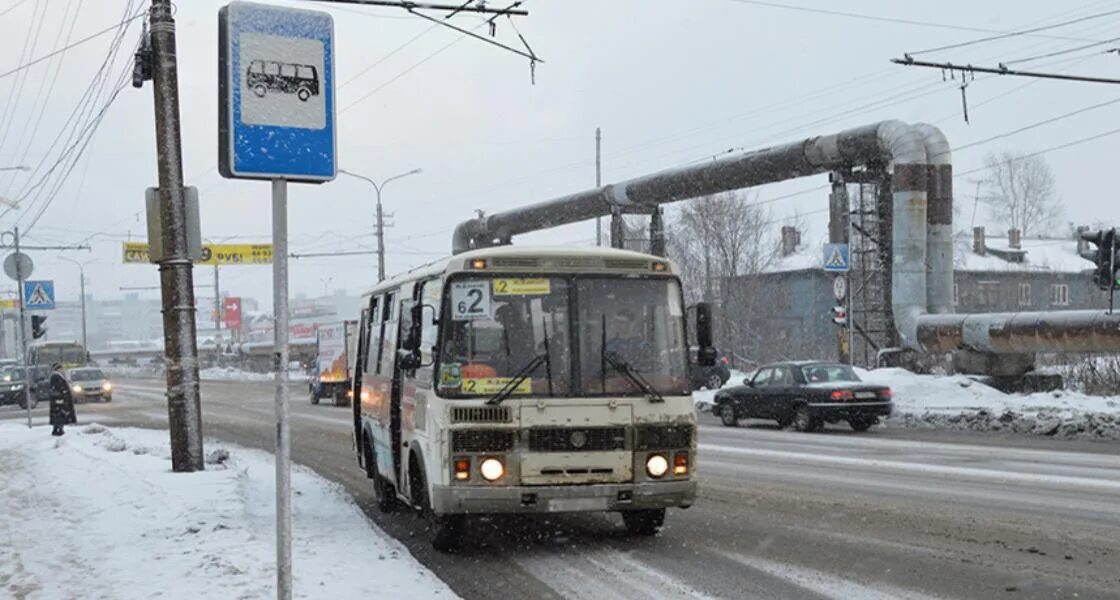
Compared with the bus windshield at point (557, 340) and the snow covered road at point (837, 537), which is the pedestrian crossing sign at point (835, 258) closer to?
the snow covered road at point (837, 537)

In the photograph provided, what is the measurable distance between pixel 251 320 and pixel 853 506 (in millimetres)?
139886

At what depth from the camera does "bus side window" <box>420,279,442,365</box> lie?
9.01m

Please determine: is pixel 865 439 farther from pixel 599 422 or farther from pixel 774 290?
pixel 774 290


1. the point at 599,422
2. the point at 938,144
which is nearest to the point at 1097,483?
the point at 599,422

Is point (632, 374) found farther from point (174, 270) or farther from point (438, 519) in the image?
point (174, 270)

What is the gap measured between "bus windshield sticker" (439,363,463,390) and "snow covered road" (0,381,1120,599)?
1.46 m

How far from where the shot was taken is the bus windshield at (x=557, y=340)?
8.78 meters

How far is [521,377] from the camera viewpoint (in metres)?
→ 8.74

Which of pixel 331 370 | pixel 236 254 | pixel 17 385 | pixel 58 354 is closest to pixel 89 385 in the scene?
pixel 17 385

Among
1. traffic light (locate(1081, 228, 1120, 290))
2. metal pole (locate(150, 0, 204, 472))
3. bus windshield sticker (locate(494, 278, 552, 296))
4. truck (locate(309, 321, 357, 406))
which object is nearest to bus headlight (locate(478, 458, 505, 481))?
bus windshield sticker (locate(494, 278, 552, 296))

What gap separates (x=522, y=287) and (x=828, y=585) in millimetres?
3401

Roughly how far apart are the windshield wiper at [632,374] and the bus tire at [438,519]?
181 centimetres

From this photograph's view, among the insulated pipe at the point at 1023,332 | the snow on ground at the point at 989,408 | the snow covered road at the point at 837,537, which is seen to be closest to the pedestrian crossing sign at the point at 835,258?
the insulated pipe at the point at 1023,332

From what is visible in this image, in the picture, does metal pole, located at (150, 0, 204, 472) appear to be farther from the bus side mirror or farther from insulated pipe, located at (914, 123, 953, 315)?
insulated pipe, located at (914, 123, 953, 315)
